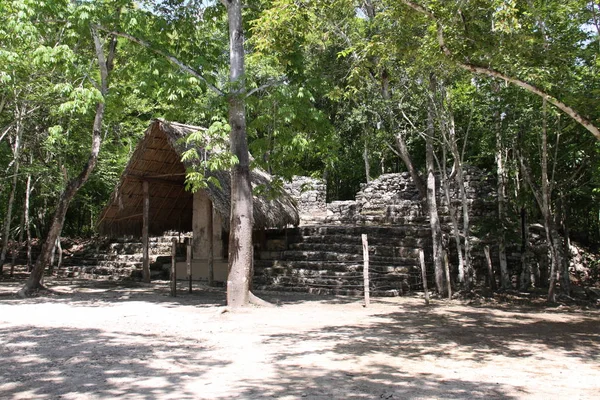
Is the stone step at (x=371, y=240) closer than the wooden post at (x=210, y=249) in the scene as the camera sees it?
No

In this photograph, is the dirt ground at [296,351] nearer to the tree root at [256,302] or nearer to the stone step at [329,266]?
the tree root at [256,302]

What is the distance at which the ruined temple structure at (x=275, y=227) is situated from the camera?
1269 cm

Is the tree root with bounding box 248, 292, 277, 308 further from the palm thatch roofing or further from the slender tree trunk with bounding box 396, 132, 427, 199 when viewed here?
the slender tree trunk with bounding box 396, 132, 427, 199

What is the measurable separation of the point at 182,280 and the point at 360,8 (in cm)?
855

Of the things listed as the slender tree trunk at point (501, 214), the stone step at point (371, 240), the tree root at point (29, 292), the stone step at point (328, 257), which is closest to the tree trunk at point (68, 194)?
the tree root at point (29, 292)

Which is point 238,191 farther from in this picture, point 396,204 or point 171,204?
point 396,204

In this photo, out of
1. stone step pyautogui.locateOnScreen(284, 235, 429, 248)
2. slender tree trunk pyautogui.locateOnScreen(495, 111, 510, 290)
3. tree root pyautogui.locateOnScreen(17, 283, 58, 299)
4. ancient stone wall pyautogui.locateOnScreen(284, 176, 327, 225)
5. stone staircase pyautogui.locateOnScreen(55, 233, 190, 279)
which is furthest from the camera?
ancient stone wall pyautogui.locateOnScreen(284, 176, 327, 225)

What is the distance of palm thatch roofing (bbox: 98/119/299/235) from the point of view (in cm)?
1258

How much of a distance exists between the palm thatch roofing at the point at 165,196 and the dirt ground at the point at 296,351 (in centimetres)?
344

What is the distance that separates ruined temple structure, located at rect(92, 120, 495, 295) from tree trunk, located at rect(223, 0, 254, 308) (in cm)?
160

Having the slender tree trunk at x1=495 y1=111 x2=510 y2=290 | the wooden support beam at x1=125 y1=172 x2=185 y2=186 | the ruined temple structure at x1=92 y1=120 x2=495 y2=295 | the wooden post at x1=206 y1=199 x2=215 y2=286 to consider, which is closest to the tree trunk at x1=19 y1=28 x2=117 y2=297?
the ruined temple structure at x1=92 y1=120 x2=495 y2=295

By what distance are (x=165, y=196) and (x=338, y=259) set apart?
5.57m

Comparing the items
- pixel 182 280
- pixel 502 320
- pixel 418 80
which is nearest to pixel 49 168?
pixel 182 280

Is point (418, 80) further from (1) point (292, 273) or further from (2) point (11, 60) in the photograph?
(2) point (11, 60)
